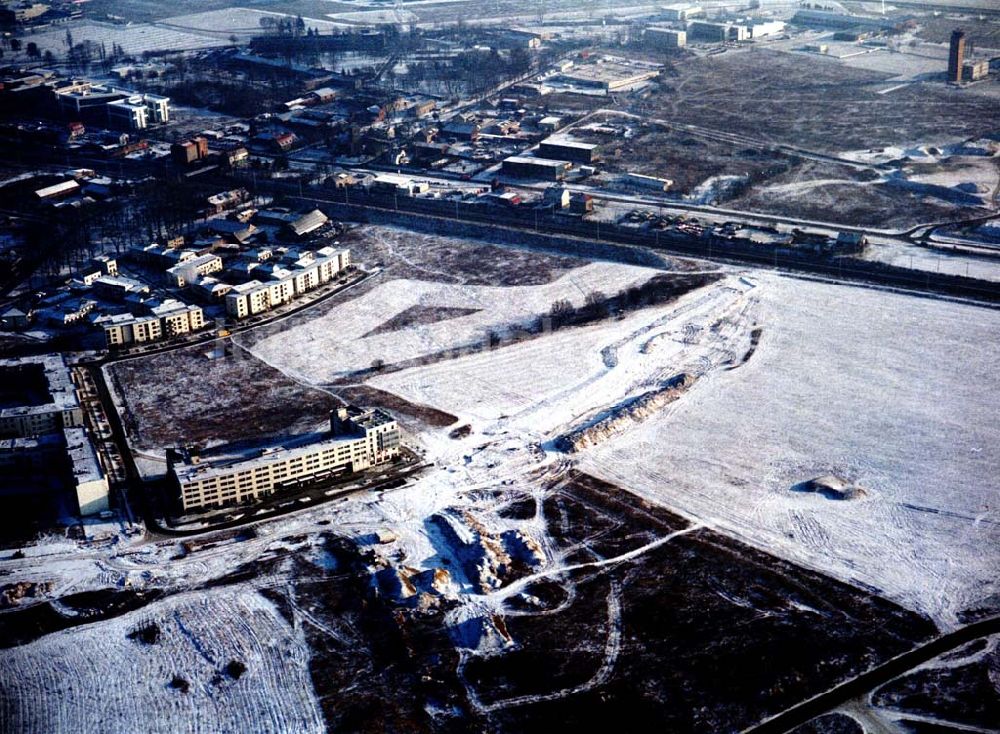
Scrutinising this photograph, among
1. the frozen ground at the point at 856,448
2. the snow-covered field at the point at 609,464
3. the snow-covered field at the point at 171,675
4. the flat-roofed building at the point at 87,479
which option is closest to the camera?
the snow-covered field at the point at 171,675

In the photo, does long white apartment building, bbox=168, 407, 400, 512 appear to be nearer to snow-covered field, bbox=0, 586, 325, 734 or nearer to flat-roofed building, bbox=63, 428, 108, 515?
flat-roofed building, bbox=63, 428, 108, 515

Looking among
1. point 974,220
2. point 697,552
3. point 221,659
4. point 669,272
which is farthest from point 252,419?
point 974,220

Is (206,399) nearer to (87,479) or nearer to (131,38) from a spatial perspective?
(87,479)

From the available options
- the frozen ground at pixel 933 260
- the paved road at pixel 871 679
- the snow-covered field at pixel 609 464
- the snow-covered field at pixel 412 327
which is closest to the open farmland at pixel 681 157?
the frozen ground at pixel 933 260

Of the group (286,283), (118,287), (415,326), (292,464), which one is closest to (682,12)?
(286,283)

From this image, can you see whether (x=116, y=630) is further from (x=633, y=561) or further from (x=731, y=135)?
(x=731, y=135)

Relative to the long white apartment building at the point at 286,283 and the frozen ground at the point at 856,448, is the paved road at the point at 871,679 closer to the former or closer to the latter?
the frozen ground at the point at 856,448
